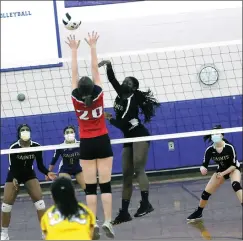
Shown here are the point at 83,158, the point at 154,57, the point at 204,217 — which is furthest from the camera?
the point at 154,57

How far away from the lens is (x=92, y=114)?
772 cm

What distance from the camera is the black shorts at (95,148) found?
7.77 metres

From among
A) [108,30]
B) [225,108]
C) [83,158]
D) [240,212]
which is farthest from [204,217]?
[108,30]

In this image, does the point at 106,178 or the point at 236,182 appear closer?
the point at 106,178

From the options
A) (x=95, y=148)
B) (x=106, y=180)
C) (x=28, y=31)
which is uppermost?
(x=28, y=31)

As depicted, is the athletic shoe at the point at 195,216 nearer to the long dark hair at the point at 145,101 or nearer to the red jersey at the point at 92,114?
the long dark hair at the point at 145,101

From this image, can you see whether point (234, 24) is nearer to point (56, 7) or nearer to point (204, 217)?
point (56, 7)

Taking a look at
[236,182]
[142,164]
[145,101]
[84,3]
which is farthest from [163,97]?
[142,164]

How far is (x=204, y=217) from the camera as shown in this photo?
38.0ft

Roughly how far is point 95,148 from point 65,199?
7.58ft

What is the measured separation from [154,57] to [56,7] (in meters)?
2.78

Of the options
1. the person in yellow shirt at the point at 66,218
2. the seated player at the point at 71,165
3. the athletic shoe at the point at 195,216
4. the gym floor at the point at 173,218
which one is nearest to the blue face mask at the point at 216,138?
the gym floor at the point at 173,218

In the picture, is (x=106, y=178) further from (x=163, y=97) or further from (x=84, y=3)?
(x=84, y=3)

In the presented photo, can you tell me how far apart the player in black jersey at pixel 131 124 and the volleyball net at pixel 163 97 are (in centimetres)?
707
